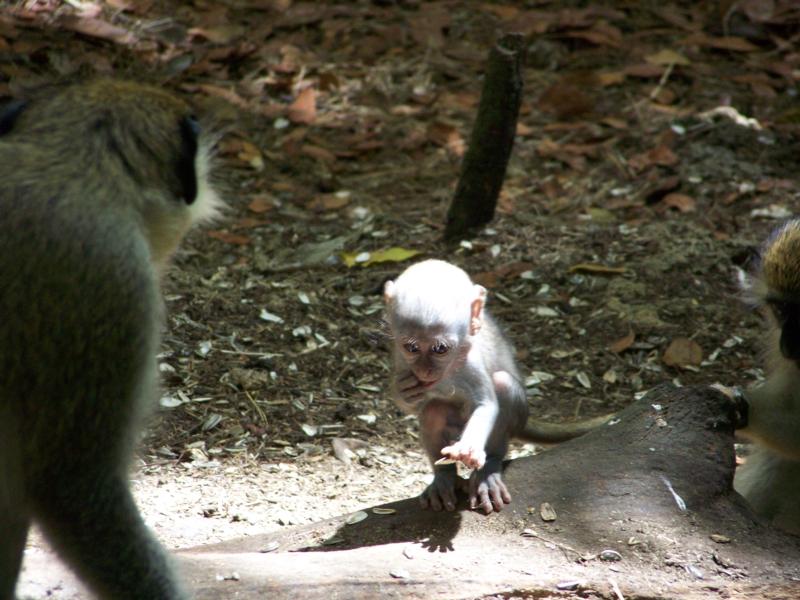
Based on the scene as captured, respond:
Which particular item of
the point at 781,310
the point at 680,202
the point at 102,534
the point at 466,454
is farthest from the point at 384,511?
the point at 680,202

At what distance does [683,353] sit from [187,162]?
12.3 feet

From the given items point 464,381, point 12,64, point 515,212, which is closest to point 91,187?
point 464,381

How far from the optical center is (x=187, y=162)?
3244 millimetres

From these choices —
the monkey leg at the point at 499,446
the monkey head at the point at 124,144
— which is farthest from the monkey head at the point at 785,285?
the monkey head at the point at 124,144

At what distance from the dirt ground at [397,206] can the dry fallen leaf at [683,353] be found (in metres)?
0.01

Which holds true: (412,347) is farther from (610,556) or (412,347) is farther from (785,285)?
(785,285)

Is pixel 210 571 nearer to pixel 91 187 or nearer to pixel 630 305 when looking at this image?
pixel 91 187

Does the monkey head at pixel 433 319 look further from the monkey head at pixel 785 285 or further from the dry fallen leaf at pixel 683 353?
the dry fallen leaf at pixel 683 353

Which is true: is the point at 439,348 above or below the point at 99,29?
above

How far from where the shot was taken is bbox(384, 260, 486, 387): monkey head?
394 centimetres

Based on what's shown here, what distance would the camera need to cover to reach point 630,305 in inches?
254

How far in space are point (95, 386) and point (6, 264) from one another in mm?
425

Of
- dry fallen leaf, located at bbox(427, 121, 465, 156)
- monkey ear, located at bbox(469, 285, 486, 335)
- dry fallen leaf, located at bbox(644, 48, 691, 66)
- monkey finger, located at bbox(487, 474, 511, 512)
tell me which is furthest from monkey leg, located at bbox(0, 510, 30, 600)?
dry fallen leaf, located at bbox(644, 48, 691, 66)

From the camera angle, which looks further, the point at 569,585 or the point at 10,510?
the point at 569,585
